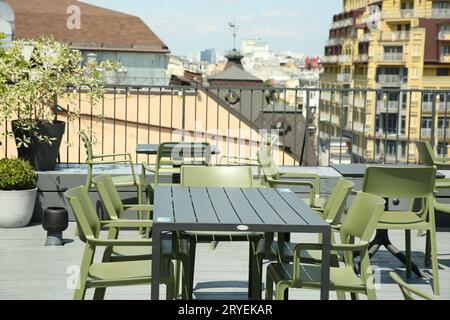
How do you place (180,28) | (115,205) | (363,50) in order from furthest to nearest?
(363,50) < (180,28) < (115,205)

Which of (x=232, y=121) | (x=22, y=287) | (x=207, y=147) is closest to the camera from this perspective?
(x=22, y=287)

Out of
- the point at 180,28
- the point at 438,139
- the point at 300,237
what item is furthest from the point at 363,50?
the point at 300,237

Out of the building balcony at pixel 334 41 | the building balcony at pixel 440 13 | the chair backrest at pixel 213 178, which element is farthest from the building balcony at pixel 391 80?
the chair backrest at pixel 213 178

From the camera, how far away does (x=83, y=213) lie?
4.27 meters

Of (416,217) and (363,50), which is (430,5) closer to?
(363,50)

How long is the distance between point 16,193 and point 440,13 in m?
74.0

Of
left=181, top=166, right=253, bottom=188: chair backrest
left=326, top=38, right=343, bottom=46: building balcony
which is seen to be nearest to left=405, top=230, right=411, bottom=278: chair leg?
left=181, top=166, right=253, bottom=188: chair backrest

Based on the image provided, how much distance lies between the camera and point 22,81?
25.8ft

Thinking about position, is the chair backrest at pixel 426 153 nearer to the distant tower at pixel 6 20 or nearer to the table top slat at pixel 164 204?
the table top slat at pixel 164 204

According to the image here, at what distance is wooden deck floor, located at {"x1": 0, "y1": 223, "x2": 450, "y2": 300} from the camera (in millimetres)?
5535

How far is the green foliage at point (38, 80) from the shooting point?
7863 millimetres

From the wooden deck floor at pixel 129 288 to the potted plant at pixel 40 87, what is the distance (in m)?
0.87

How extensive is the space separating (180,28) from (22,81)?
3864cm

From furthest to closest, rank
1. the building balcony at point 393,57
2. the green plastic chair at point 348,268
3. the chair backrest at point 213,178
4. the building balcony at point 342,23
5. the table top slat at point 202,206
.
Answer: the building balcony at point 342,23 < the building balcony at point 393,57 < the chair backrest at point 213,178 < the green plastic chair at point 348,268 < the table top slat at point 202,206
